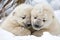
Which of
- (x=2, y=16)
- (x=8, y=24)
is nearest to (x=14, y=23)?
(x=8, y=24)

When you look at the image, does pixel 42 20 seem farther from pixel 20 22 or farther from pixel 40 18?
pixel 20 22

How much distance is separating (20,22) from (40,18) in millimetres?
110

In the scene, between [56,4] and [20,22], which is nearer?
[20,22]

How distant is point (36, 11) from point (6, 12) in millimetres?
408

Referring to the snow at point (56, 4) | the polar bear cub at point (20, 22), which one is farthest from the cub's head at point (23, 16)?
the snow at point (56, 4)

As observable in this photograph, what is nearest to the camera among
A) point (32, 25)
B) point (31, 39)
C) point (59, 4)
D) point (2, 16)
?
point (31, 39)

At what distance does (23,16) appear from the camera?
2.47 feet

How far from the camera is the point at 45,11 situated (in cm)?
71

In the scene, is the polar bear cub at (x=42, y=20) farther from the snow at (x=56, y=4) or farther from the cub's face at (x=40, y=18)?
the snow at (x=56, y=4)

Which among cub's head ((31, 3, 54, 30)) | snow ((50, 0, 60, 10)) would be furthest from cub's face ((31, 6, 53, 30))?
snow ((50, 0, 60, 10))

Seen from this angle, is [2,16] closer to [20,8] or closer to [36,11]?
[20,8]

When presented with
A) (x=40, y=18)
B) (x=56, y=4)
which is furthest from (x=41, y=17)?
(x=56, y=4)

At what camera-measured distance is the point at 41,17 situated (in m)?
0.69

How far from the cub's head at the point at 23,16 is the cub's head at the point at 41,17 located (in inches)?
1.1
